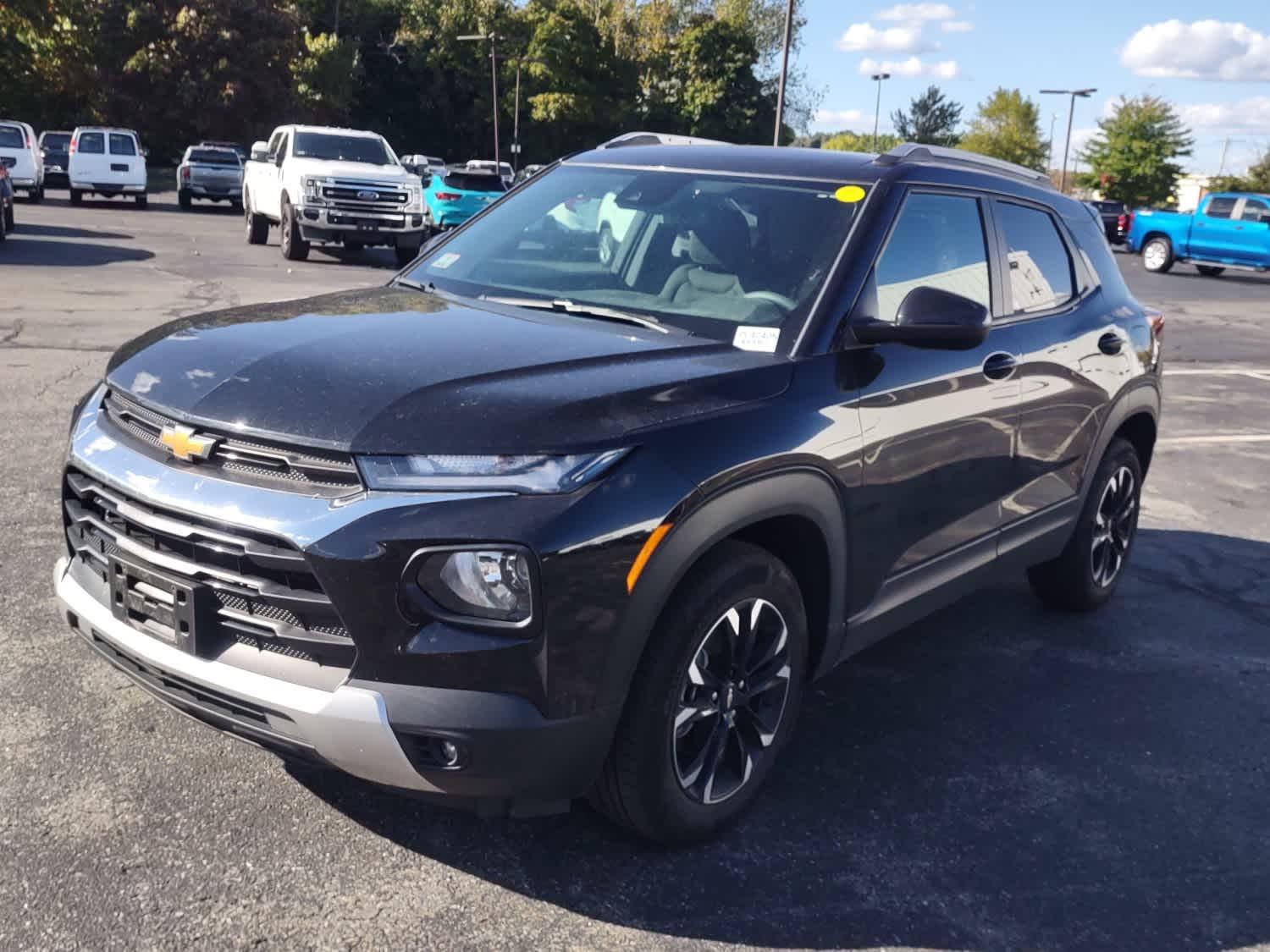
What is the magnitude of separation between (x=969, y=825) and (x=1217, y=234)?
28533 mm

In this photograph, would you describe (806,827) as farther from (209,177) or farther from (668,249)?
(209,177)

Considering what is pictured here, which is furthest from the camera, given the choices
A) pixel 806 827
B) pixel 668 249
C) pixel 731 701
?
pixel 668 249

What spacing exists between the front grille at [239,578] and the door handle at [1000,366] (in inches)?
93.9

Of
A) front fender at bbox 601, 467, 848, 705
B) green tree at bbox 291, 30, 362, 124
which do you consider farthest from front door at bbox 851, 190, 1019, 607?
green tree at bbox 291, 30, 362, 124

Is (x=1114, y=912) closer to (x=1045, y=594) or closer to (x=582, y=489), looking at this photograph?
(x=582, y=489)

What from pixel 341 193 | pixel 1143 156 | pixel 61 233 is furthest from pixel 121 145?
pixel 1143 156

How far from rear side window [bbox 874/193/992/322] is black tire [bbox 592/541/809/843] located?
39.1 inches

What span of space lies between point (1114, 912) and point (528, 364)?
202cm

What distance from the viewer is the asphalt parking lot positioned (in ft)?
9.68

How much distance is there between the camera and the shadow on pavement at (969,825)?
309 cm

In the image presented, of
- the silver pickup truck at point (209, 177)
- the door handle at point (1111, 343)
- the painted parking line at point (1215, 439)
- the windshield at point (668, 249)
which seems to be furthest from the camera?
the silver pickup truck at point (209, 177)

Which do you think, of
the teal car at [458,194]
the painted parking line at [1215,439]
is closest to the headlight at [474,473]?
the painted parking line at [1215,439]

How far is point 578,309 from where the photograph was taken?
Answer: 3.81 metres

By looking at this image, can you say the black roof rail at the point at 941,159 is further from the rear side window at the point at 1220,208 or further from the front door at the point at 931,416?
the rear side window at the point at 1220,208
